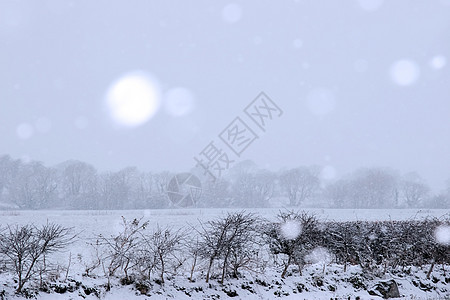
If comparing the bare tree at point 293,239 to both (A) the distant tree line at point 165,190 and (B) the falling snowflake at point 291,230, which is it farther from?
(A) the distant tree line at point 165,190

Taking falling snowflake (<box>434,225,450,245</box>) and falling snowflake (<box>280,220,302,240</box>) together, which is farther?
falling snowflake (<box>434,225,450,245</box>)

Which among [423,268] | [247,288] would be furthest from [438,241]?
[247,288]

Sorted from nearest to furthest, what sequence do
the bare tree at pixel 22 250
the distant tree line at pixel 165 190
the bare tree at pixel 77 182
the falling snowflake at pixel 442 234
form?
the bare tree at pixel 22 250, the falling snowflake at pixel 442 234, the distant tree line at pixel 165 190, the bare tree at pixel 77 182

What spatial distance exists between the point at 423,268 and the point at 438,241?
1.21 metres

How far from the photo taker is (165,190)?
67625mm

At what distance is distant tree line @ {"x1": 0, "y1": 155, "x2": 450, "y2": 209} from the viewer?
196 feet

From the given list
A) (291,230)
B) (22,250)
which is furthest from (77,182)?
(22,250)

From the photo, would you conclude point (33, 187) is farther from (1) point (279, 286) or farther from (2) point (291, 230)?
(1) point (279, 286)

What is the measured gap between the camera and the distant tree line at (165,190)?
59.8 meters

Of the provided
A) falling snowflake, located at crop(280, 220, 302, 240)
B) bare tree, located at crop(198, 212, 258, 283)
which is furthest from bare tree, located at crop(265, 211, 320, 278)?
bare tree, located at crop(198, 212, 258, 283)

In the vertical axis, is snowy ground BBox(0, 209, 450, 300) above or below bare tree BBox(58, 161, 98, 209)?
below

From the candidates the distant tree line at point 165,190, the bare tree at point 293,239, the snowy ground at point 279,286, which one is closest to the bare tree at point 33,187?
the distant tree line at point 165,190

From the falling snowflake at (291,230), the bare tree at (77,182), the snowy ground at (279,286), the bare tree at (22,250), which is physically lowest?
the snowy ground at (279,286)

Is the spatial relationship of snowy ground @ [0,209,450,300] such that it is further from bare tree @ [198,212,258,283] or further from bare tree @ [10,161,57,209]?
bare tree @ [10,161,57,209]
